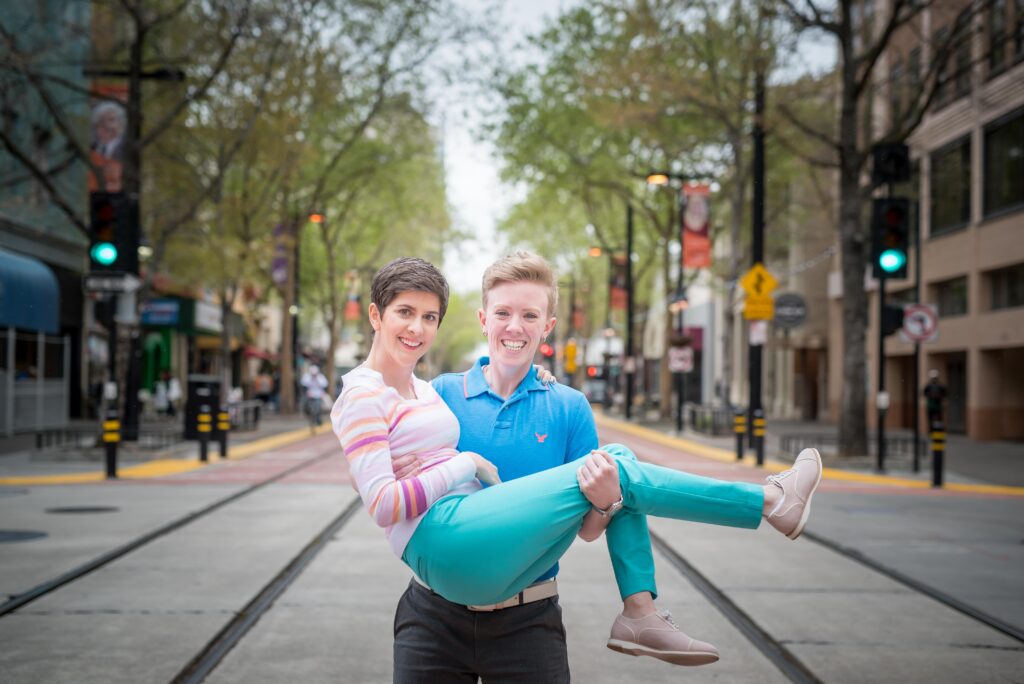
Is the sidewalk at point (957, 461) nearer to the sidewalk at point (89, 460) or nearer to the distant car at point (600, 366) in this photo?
the sidewalk at point (89, 460)

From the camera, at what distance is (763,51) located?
22688mm

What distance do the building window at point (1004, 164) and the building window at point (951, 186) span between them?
1.21 m

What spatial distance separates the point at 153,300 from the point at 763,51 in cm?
2892

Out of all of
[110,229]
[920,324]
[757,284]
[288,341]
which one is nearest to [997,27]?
[757,284]

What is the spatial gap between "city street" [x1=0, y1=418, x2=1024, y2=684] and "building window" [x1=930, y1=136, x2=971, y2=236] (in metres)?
20.9

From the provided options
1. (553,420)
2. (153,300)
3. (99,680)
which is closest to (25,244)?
(153,300)

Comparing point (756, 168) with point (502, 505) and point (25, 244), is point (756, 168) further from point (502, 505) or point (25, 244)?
point (502, 505)

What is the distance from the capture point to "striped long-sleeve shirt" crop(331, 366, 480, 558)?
276cm

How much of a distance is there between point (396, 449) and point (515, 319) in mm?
504

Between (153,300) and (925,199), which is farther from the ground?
(925,199)

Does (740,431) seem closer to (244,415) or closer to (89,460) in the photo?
(89,460)

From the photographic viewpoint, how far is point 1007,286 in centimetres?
2997

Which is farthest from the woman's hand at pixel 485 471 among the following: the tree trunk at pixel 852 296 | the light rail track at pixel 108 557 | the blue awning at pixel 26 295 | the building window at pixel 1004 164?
the building window at pixel 1004 164

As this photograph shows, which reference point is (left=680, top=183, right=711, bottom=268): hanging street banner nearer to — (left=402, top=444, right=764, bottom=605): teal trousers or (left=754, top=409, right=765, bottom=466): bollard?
(left=754, top=409, right=765, bottom=466): bollard
